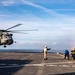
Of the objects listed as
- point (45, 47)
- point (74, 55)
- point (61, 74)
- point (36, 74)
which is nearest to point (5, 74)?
point (36, 74)

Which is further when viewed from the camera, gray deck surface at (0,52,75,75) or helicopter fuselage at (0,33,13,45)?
helicopter fuselage at (0,33,13,45)

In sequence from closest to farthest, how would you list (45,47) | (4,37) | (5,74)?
(5,74) → (45,47) → (4,37)

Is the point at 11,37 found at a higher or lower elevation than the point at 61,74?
higher

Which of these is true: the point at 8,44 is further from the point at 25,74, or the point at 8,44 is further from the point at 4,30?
the point at 25,74

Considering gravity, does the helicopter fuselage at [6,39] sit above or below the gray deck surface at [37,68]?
above

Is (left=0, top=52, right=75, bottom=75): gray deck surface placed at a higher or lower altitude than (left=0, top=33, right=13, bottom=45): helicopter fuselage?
lower

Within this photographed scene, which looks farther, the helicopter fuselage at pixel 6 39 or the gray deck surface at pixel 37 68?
the helicopter fuselage at pixel 6 39

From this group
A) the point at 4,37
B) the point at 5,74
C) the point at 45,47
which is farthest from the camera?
the point at 4,37

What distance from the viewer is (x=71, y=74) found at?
64.6ft

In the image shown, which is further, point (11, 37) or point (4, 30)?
point (11, 37)

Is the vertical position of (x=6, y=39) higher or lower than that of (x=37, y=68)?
higher

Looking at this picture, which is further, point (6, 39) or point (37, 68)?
point (6, 39)

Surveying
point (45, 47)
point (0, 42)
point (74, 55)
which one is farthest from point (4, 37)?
point (74, 55)

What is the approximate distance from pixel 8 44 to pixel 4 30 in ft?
9.68
